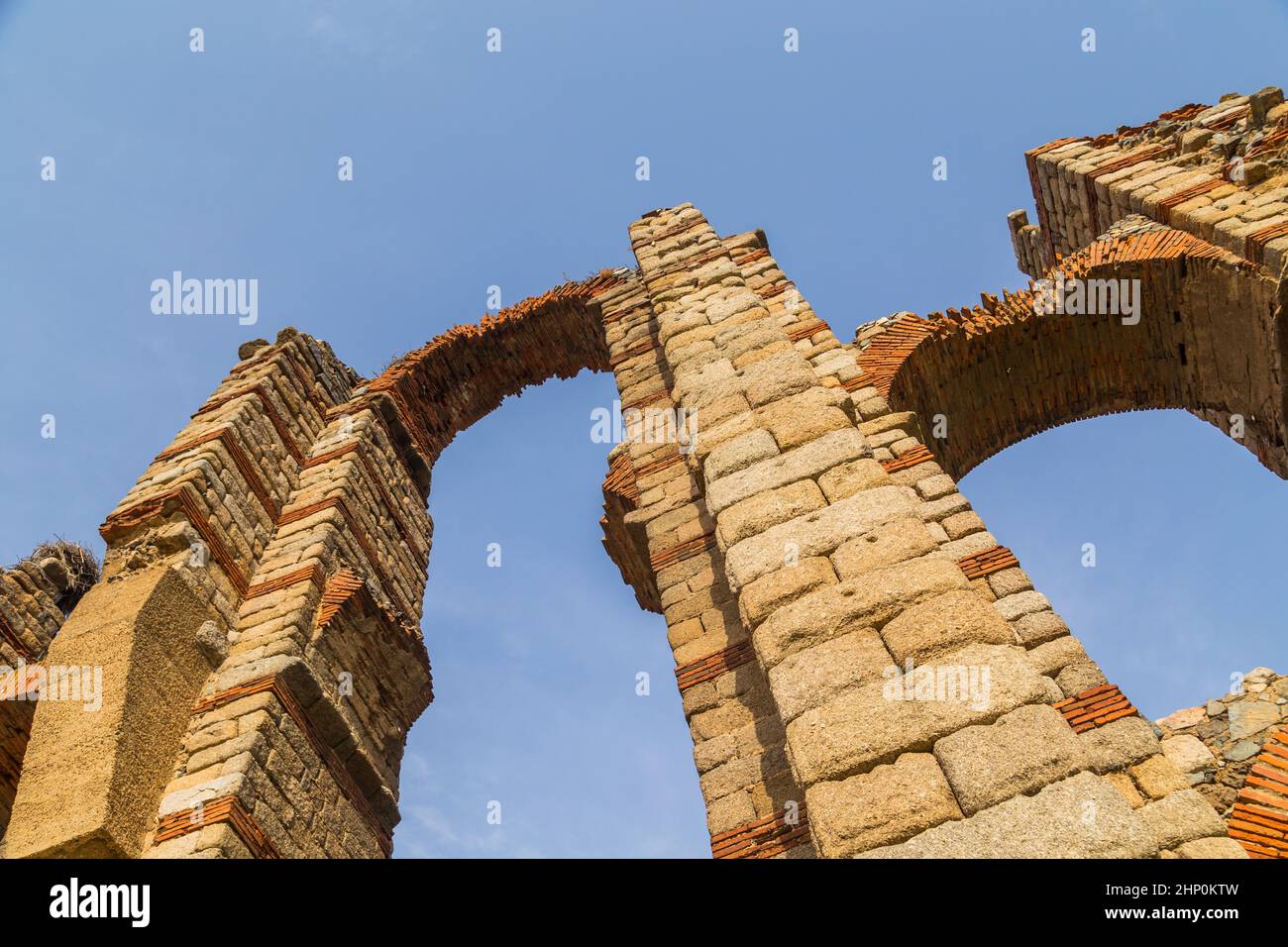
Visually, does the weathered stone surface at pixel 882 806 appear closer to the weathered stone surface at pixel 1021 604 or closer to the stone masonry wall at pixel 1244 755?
the stone masonry wall at pixel 1244 755

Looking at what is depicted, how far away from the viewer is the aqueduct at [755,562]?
344 cm

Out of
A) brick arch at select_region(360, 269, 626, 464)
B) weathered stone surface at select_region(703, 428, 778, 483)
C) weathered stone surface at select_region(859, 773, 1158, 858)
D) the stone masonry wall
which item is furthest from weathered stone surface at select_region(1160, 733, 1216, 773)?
brick arch at select_region(360, 269, 626, 464)

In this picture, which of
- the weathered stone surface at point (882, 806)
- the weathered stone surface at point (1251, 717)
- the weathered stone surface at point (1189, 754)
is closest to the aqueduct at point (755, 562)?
the weathered stone surface at point (882, 806)

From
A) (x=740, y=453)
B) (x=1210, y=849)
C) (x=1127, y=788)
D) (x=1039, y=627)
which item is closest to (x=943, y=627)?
(x=1127, y=788)

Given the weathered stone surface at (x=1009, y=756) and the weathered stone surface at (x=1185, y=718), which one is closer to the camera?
the weathered stone surface at (x=1009, y=756)

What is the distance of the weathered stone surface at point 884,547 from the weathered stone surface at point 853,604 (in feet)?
0.18

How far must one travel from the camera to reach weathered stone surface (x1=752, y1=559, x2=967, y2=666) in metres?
3.82

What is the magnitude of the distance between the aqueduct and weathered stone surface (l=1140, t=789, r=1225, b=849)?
0.01 metres

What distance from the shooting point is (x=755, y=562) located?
4.29 metres

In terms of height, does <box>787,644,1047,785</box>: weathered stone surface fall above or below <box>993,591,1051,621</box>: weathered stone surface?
below

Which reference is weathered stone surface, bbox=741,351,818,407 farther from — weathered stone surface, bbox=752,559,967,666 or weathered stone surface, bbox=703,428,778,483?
weathered stone surface, bbox=752,559,967,666

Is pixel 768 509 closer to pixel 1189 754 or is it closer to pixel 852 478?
pixel 852 478

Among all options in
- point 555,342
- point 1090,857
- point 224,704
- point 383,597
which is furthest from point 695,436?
point 555,342
